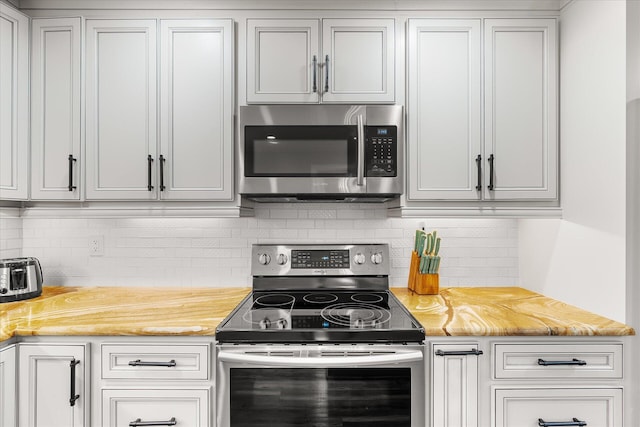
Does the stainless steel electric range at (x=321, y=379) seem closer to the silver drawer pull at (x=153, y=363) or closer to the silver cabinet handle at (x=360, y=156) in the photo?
the silver drawer pull at (x=153, y=363)

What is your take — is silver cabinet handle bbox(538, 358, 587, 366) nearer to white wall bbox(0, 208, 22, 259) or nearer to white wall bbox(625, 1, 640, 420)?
white wall bbox(625, 1, 640, 420)

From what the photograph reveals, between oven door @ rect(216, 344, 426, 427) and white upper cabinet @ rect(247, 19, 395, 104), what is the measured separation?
3.69ft

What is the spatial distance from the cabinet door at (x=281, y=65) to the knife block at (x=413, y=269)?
38.1 inches

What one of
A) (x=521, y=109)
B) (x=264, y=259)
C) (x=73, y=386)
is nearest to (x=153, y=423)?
(x=73, y=386)

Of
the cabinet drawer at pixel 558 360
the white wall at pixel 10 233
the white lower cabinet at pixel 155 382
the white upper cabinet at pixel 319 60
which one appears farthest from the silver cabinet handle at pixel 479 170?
the white wall at pixel 10 233

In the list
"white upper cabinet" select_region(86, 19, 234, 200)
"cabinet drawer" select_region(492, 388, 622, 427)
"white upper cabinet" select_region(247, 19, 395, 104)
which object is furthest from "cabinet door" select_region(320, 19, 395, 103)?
"cabinet drawer" select_region(492, 388, 622, 427)

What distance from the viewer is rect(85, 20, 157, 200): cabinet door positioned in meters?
1.90

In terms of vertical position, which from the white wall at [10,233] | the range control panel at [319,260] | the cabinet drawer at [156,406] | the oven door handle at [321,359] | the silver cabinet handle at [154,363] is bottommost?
the cabinet drawer at [156,406]

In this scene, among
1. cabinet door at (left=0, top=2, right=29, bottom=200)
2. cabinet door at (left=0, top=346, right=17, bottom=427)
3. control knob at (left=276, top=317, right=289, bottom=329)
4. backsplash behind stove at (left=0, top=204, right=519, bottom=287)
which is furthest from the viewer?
backsplash behind stove at (left=0, top=204, right=519, bottom=287)

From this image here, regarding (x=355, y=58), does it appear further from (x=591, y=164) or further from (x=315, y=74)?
(x=591, y=164)

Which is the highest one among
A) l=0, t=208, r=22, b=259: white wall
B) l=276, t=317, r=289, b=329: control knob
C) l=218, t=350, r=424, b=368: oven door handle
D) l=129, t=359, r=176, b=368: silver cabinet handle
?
l=0, t=208, r=22, b=259: white wall

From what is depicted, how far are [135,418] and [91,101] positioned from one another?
1410 millimetres

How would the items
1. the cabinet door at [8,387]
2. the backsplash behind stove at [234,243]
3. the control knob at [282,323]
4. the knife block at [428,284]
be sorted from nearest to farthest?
the cabinet door at [8,387], the control knob at [282,323], the knife block at [428,284], the backsplash behind stove at [234,243]

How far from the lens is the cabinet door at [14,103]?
182 cm
